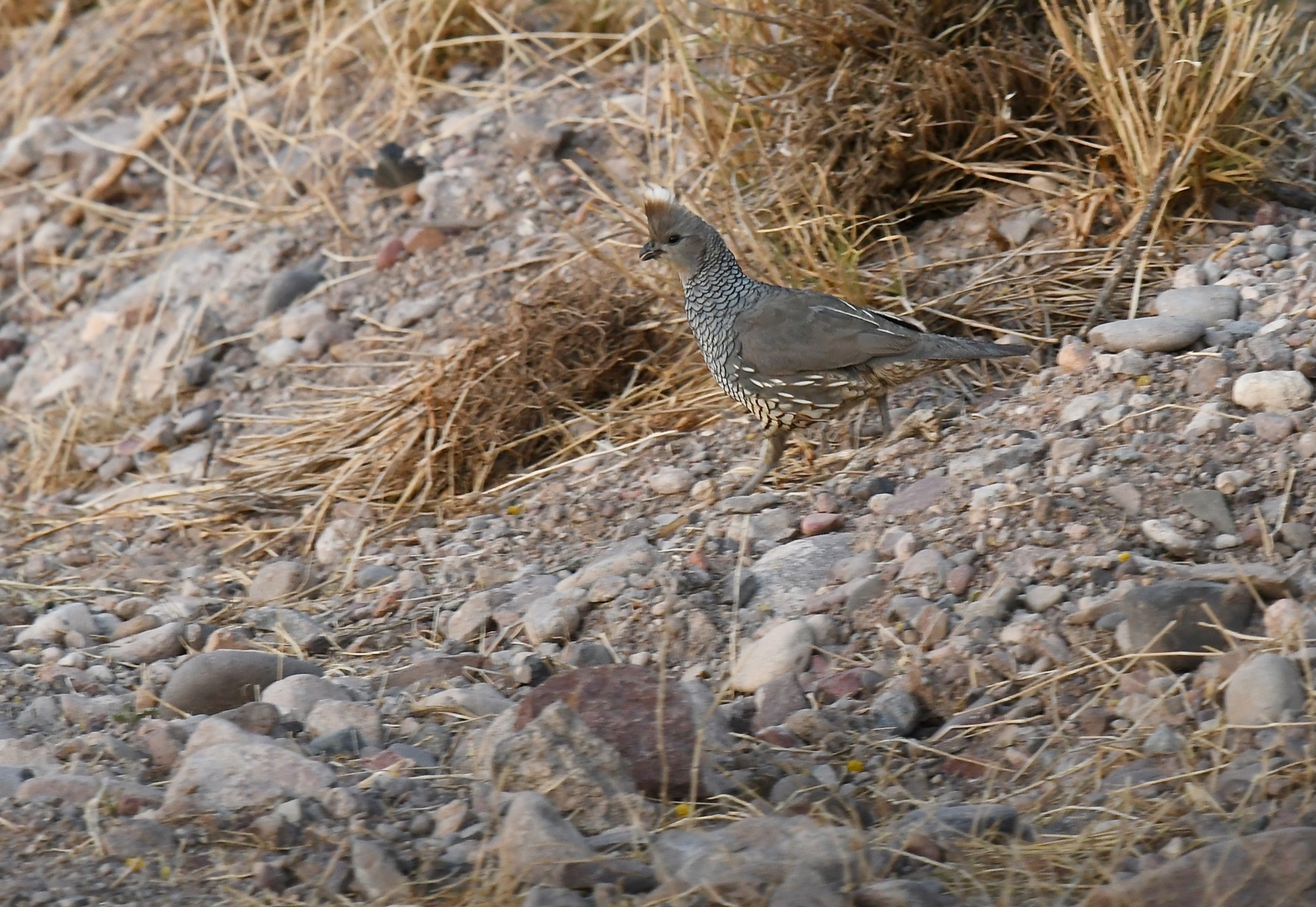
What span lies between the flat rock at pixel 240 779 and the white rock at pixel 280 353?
116 inches

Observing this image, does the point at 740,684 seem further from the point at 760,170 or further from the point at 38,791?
the point at 760,170

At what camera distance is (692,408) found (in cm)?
471

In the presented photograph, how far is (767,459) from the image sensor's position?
4227mm

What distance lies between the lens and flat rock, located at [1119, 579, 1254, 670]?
3035 millimetres

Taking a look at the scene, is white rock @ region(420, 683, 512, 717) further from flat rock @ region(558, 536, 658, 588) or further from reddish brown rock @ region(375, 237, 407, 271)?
reddish brown rock @ region(375, 237, 407, 271)

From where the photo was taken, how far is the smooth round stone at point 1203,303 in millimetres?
4070

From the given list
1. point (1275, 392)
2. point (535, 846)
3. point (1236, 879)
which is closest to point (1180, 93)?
point (1275, 392)

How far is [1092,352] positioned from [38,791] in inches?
110

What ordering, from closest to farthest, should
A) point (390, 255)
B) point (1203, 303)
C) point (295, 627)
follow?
point (295, 627), point (1203, 303), point (390, 255)

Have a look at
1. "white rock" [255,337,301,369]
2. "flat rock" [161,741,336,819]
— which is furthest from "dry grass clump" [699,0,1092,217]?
"flat rock" [161,741,336,819]

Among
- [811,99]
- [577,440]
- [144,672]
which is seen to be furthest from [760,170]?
[144,672]

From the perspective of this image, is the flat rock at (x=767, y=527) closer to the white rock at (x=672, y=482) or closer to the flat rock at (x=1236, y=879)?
the white rock at (x=672, y=482)

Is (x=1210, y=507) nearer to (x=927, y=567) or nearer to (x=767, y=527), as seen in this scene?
(x=927, y=567)

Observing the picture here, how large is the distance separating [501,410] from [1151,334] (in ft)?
6.43
